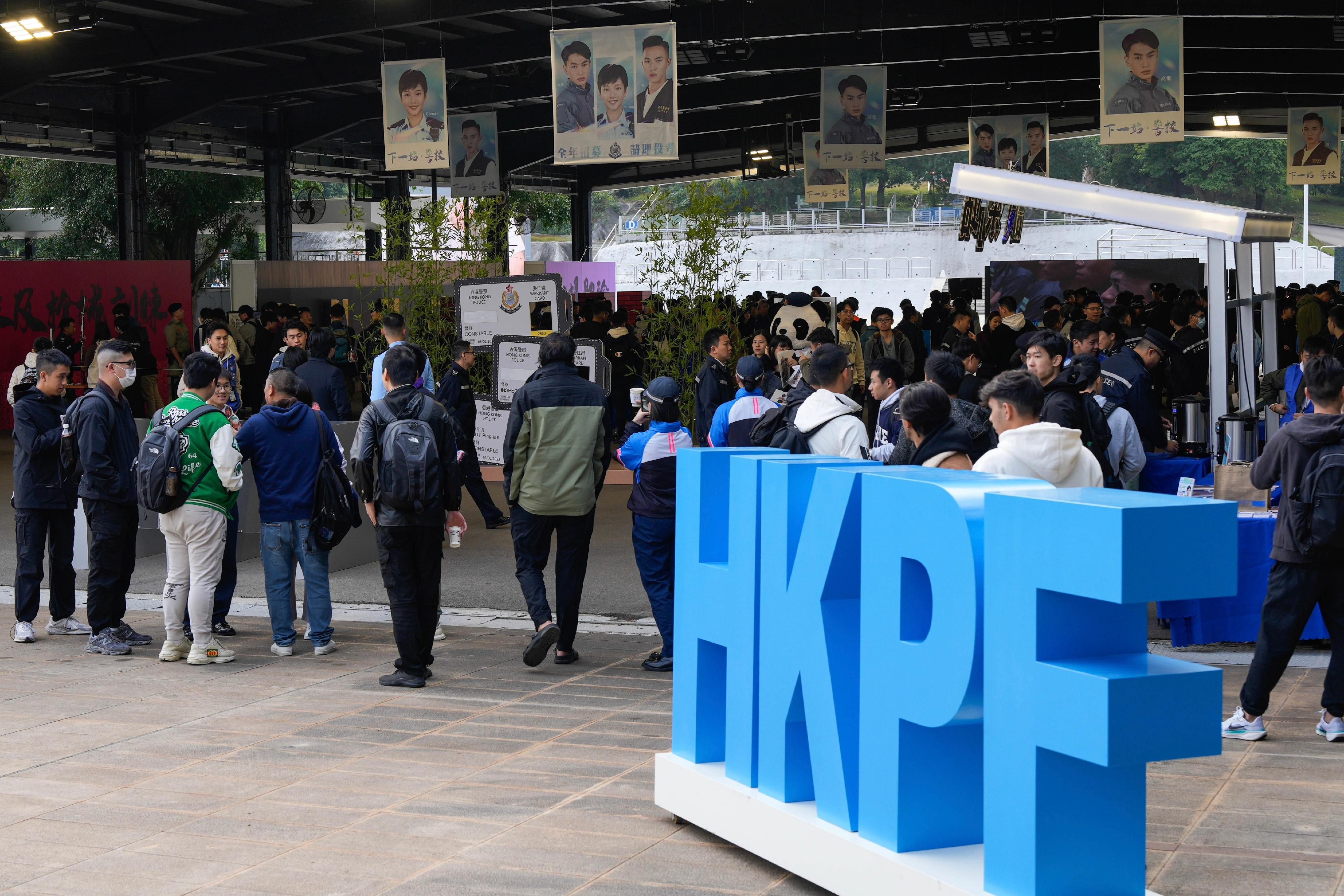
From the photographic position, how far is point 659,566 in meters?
6.40

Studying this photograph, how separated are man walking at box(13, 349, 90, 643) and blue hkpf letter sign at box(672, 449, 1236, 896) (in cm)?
450

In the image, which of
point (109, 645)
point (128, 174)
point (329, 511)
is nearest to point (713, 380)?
point (329, 511)

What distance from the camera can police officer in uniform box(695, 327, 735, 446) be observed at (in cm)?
934

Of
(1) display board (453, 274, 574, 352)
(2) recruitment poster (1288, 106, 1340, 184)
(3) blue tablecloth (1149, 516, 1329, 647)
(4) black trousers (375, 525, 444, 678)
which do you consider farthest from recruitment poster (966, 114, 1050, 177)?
(4) black trousers (375, 525, 444, 678)

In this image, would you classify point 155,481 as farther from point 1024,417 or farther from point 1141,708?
point 1141,708

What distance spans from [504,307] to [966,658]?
775 cm

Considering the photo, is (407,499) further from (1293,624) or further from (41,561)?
(1293,624)

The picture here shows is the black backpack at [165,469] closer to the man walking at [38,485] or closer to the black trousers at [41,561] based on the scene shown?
the man walking at [38,485]

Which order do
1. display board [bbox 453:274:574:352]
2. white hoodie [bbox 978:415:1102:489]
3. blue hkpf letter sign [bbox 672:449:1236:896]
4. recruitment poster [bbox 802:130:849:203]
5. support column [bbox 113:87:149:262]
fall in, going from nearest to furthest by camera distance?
blue hkpf letter sign [bbox 672:449:1236:896], white hoodie [bbox 978:415:1102:489], display board [bbox 453:274:574:352], recruitment poster [bbox 802:130:849:203], support column [bbox 113:87:149:262]

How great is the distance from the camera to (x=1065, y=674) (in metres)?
2.83

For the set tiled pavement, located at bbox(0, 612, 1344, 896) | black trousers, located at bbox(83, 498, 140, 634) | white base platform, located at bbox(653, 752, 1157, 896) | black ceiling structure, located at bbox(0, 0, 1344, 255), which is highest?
black ceiling structure, located at bbox(0, 0, 1344, 255)

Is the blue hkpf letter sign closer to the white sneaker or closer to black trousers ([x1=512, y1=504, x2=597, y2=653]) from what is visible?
black trousers ([x1=512, y1=504, x2=597, y2=653])

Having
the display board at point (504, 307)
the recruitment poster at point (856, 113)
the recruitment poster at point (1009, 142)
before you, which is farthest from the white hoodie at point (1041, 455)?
the recruitment poster at point (1009, 142)

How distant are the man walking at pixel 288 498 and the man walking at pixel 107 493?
0.71 m
